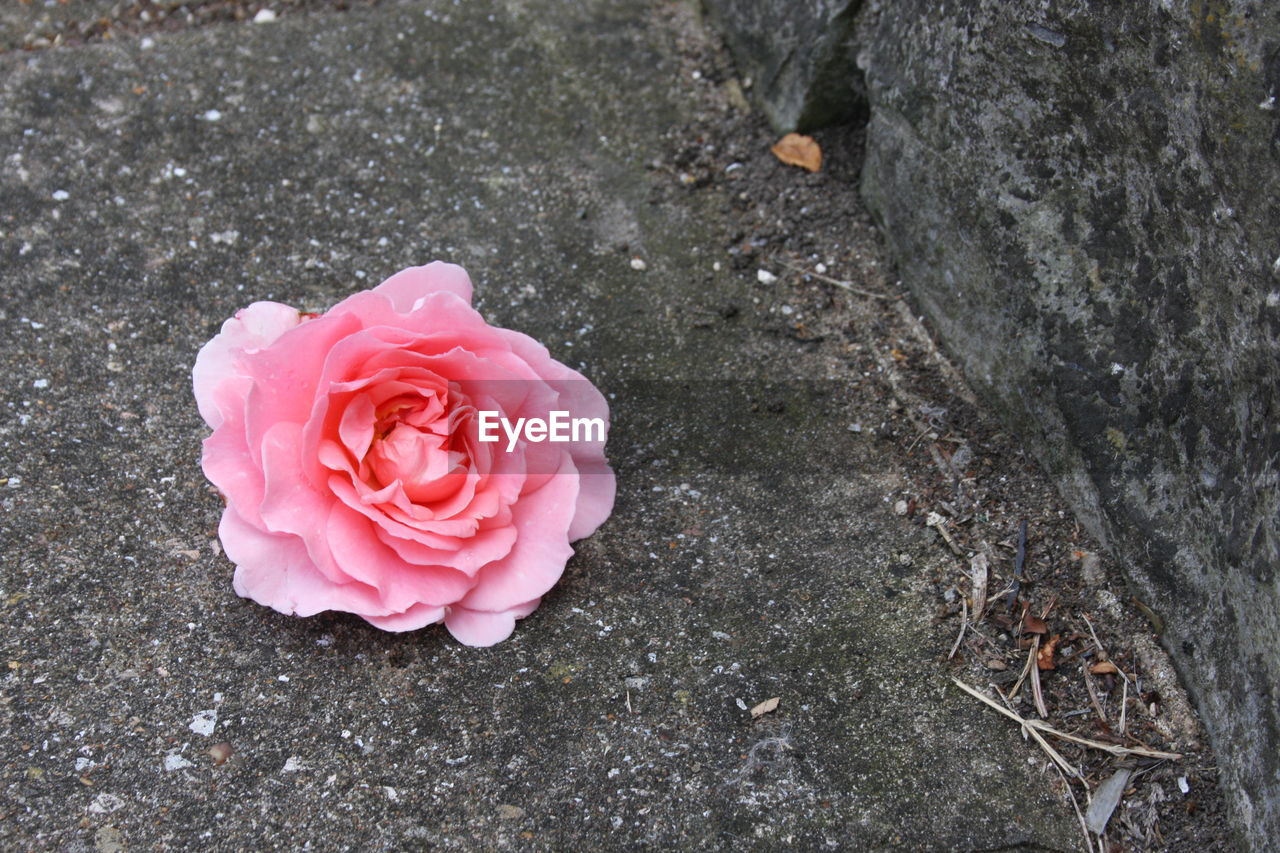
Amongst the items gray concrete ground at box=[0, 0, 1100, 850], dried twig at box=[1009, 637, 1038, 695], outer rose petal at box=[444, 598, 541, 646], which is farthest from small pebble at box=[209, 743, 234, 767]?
dried twig at box=[1009, 637, 1038, 695]

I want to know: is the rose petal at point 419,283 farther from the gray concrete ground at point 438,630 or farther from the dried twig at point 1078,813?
the dried twig at point 1078,813

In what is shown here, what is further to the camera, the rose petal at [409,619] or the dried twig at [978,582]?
the dried twig at [978,582]

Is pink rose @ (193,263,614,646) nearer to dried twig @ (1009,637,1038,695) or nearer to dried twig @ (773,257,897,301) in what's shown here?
dried twig @ (1009,637,1038,695)

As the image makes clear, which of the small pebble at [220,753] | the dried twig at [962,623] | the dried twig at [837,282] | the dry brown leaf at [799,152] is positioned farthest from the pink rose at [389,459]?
the dry brown leaf at [799,152]

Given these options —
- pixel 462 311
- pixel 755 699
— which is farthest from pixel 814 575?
pixel 462 311

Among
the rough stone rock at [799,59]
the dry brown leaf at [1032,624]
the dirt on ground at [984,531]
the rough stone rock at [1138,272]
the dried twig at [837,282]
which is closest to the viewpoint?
the rough stone rock at [1138,272]
